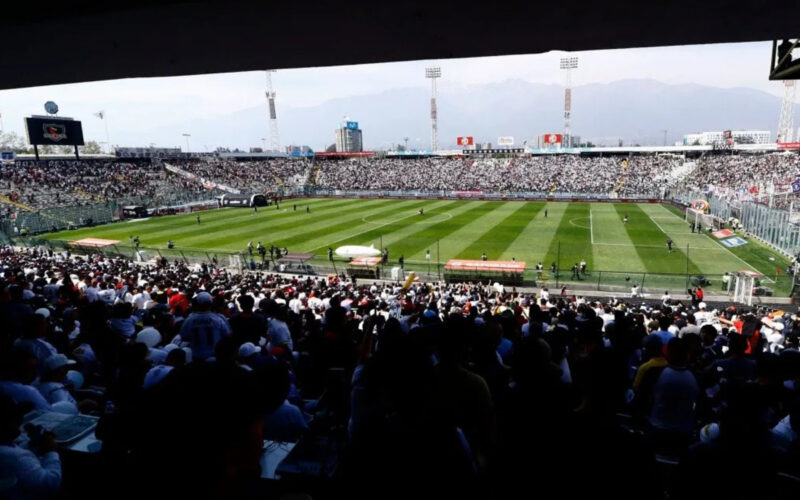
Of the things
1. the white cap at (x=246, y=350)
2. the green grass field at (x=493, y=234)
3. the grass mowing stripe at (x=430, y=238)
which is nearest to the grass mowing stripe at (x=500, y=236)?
the green grass field at (x=493, y=234)

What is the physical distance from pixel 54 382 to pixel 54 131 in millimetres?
72188

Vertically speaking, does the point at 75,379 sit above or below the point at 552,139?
below

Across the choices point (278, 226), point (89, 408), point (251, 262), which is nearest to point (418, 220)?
point (278, 226)

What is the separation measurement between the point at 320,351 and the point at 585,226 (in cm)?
3937

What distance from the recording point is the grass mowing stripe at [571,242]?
29.1 metres

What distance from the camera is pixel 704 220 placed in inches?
1601

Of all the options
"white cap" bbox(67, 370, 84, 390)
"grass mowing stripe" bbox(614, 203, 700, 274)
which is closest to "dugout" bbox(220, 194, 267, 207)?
"grass mowing stripe" bbox(614, 203, 700, 274)

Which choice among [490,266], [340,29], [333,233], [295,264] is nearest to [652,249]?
[490,266]

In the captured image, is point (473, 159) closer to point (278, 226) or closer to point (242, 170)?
point (242, 170)

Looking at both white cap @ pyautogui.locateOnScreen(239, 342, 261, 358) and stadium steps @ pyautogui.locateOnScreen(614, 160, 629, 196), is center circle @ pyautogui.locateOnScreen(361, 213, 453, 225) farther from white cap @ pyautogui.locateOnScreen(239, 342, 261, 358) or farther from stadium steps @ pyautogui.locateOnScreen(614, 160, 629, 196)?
white cap @ pyautogui.locateOnScreen(239, 342, 261, 358)

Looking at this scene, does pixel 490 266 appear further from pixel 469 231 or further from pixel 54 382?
pixel 54 382

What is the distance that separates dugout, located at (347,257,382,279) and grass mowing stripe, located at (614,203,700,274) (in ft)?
50.6

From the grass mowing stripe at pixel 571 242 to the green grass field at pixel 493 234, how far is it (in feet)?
0.23

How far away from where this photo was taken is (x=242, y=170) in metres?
83.8
